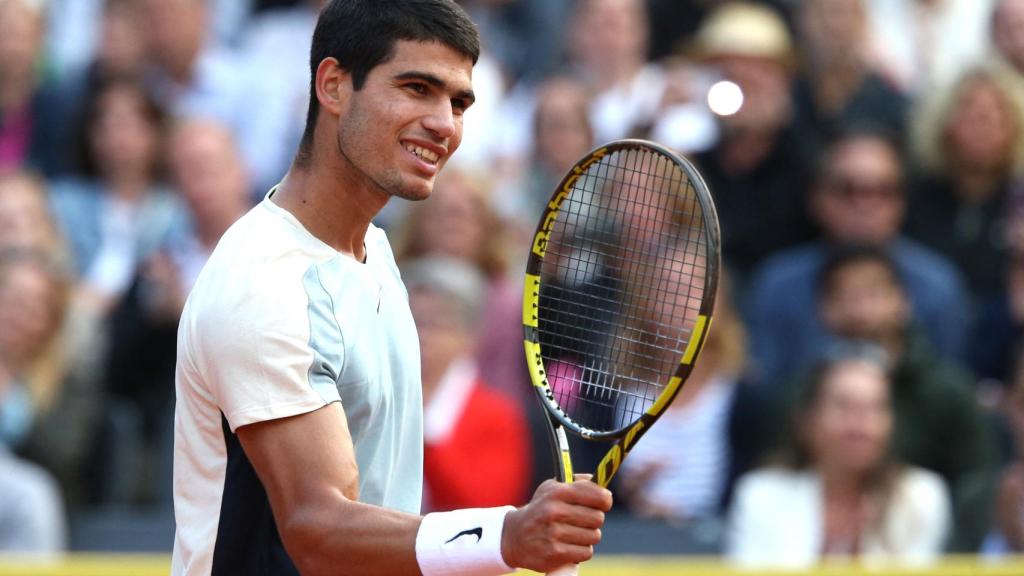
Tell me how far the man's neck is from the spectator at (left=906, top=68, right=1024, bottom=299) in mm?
5060

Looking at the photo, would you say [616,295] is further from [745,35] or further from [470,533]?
[470,533]

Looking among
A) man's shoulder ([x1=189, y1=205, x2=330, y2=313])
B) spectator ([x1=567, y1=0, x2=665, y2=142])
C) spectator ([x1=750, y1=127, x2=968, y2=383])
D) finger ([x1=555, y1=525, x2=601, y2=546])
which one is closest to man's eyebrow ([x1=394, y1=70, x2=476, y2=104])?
man's shoulder ([x1=189, y1=205, x2=330, y2=313])

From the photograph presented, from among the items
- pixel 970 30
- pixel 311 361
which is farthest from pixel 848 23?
pixel 311 361

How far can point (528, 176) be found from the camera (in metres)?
8.30

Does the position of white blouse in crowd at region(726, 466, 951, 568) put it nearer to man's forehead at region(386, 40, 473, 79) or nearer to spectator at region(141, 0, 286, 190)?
spectator at region(141, 0, 286, 190)

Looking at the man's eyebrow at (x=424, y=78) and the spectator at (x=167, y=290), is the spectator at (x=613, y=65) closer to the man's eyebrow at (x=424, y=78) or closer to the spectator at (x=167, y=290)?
the spectator at (x=167, y=290)

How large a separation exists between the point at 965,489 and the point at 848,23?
8.53ft

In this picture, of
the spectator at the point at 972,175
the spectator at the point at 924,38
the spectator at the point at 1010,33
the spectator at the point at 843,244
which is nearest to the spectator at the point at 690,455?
the spectator at the point at 843,244

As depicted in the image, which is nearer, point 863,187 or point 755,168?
point 863,187

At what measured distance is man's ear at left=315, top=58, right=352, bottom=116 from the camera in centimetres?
337

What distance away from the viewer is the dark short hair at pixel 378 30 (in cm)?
332

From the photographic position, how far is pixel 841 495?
6730 mm

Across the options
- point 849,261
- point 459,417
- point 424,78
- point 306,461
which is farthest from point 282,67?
point 306,461

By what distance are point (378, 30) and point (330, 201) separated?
0.37 metres
